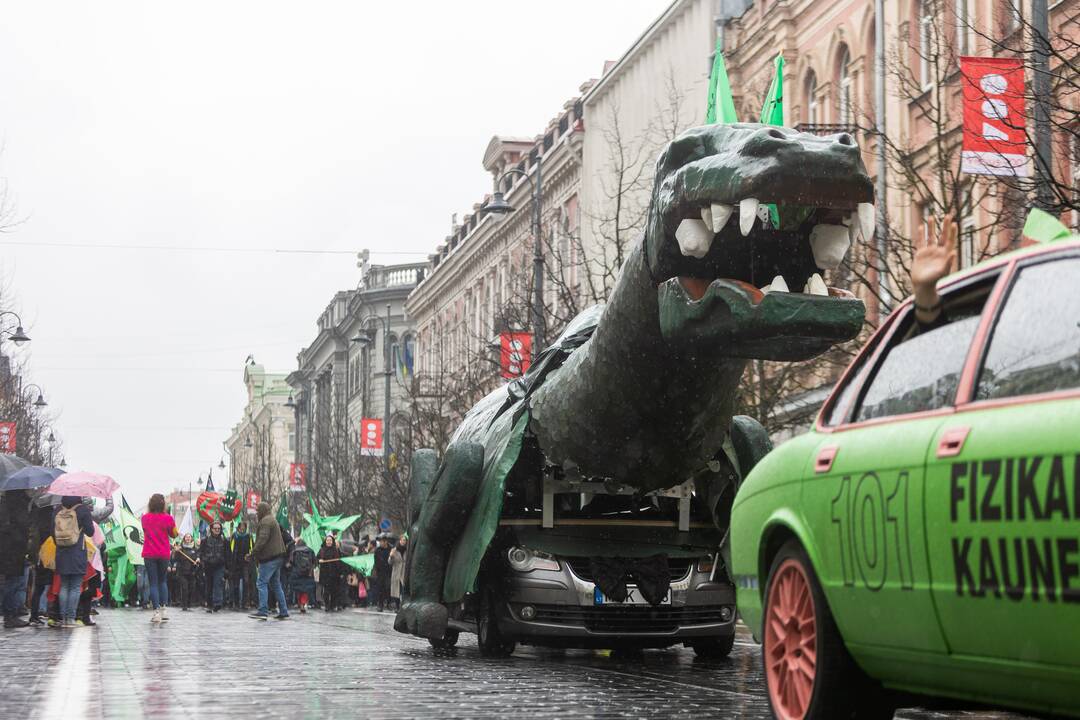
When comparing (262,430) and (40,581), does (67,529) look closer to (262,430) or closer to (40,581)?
(40,581)

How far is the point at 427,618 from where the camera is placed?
12930 mm

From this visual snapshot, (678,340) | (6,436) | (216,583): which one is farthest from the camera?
(6,436)

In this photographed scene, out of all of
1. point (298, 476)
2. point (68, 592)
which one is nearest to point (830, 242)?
point (68, 592)

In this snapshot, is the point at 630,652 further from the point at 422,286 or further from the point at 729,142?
the point at 422,286

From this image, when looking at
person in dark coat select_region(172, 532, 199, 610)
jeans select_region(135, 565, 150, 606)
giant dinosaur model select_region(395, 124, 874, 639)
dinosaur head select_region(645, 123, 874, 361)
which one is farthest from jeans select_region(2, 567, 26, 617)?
jeans select_region(135, 565, 150, 606)

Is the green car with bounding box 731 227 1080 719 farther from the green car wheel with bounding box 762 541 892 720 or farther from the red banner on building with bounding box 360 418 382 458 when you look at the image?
the red banner on building with bounding box 360 418 382 458

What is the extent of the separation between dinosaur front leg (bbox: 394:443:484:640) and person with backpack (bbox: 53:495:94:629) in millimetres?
7869

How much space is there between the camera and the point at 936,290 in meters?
Result: 6.04

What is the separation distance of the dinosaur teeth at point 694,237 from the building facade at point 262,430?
87.2 meters

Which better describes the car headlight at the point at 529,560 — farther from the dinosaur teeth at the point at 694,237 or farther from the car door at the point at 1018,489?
the car door at the point at 1018,489

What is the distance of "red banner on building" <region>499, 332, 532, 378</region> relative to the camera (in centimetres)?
3005

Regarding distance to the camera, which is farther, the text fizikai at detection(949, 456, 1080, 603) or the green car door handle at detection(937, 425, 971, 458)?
the green car door handle at detection(937, 425, 971, 458)

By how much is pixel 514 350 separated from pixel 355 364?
213ft

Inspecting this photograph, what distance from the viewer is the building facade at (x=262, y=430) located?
368ft
